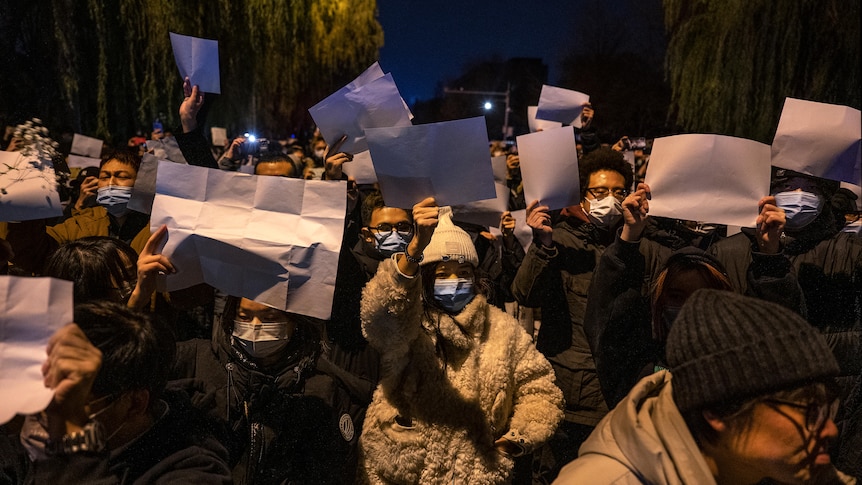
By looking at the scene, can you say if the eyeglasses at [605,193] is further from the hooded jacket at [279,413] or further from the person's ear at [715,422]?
the person's ear at [715,422]

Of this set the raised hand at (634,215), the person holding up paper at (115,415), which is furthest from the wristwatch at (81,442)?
the raised hand at (634,215)

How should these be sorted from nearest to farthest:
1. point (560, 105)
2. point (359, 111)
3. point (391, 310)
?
point (391, 310) < point (359, 111) < point (560, 105)

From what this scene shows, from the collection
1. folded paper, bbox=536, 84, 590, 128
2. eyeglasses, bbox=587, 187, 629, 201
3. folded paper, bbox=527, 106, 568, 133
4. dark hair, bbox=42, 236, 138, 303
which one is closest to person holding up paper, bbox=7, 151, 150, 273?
dark hair, bbox=42, 236, 138, 303

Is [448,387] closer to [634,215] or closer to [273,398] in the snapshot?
[273,398]

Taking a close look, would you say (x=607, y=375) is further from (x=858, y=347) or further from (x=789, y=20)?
A: (x=789, y=20)

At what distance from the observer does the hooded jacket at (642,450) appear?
1604mm

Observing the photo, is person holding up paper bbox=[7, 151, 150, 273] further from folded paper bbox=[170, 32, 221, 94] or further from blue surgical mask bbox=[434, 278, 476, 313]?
blue surgical mask bbox=[434, 278, 476, 313]

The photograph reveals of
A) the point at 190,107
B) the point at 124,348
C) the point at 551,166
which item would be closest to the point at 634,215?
the point at 551,166

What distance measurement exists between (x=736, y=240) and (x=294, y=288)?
231 centimetres

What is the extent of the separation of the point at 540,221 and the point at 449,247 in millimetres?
834

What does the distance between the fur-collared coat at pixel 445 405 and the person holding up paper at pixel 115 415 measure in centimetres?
87

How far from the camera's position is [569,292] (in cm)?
378

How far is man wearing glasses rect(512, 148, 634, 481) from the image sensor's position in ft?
11.8

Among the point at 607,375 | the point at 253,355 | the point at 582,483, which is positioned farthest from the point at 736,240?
the point at 253,355
